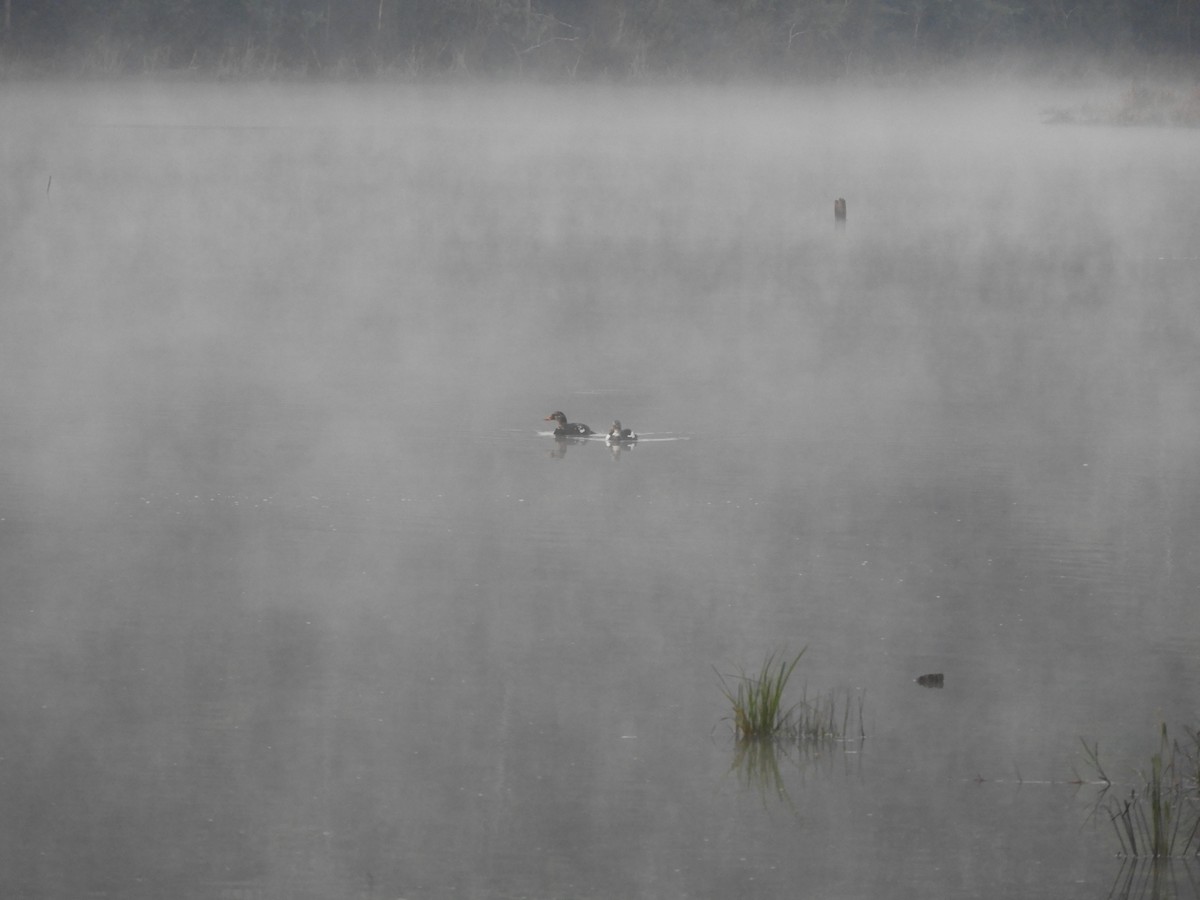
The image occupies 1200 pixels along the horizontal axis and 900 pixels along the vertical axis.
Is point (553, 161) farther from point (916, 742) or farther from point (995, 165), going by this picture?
point (916, 742)

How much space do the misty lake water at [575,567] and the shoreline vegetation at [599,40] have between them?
2730cm

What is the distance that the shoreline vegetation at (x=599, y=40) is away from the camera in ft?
146

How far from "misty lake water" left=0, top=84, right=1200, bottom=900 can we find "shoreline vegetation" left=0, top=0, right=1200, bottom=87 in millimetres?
27299

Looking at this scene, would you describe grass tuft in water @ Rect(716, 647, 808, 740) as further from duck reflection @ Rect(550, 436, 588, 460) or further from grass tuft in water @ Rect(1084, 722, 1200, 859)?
duck reflection @ Rect(550, 436, 588, 460)

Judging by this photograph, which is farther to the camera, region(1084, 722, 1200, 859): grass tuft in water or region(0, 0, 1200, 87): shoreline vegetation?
region(0, 0, 1200, 87): shoreline vegetation

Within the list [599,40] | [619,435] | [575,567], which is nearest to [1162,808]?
[575,567]

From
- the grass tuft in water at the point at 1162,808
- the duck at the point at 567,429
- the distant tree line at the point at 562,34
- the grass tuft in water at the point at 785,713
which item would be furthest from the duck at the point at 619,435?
the distant tree line at the point at 562,34

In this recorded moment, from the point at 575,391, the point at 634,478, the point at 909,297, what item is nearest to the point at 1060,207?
the point at 909,297

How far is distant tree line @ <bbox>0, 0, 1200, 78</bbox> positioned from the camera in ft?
145

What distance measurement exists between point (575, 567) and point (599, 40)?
147 ft

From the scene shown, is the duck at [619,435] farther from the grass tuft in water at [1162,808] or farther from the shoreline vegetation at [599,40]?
the shoreline vegetation at [599,40]

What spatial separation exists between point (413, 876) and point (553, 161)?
2784 centimetres

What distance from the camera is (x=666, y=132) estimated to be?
133 feet

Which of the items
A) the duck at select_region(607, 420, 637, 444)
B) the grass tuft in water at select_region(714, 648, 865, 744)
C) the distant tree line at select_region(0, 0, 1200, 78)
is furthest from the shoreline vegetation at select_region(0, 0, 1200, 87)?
the grass tuft in water at select_region(714, 648, 865, 744)
